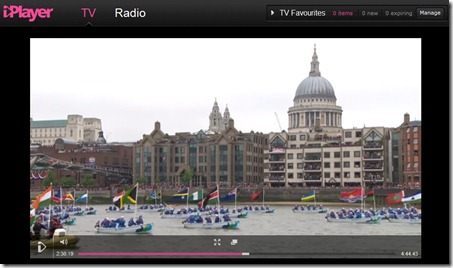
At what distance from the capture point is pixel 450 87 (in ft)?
13.5

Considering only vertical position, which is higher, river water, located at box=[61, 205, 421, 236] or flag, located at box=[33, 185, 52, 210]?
flag, located at box=[33, 185, 52, 210]

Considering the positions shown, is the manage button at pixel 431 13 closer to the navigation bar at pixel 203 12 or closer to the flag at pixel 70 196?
the navigation bar at pixel 203 12

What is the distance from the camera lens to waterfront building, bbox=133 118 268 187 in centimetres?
813

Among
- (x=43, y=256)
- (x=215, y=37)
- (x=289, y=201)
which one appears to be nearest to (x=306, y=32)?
(x=215, y=37)

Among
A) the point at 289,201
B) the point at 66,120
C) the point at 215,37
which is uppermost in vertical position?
the point at 215,37

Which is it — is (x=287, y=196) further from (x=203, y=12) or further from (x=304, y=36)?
(x=203, y=12)

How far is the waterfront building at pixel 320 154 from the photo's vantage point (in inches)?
925

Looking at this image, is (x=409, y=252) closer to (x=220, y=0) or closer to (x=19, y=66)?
(x=220, y=0)

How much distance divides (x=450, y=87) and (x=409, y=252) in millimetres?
1015

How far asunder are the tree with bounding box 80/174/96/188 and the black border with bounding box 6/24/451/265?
10.8 ft

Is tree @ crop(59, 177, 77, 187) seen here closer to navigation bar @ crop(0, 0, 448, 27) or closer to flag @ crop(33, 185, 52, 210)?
flag @ crop(33, 185, 52, 210)

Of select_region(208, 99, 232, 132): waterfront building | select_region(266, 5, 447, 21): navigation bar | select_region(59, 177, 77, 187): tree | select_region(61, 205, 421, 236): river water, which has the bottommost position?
select_region(61, 205, 421, 236): river water

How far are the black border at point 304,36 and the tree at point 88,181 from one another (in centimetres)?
330

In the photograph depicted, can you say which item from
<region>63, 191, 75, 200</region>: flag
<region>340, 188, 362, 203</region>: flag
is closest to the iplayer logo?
<region>63, 191, 75, 200</region>: flag
